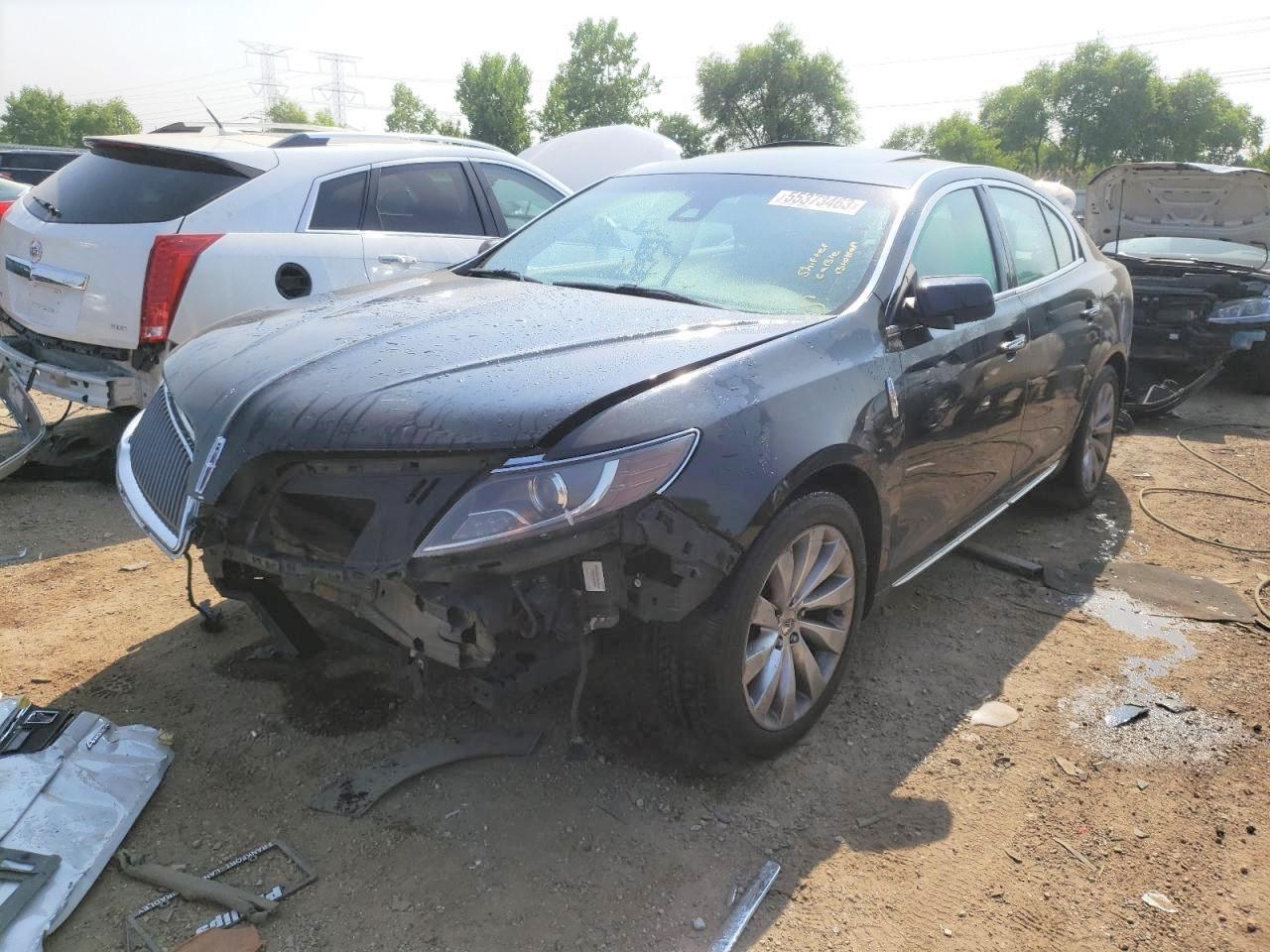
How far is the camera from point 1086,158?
58.5 metres

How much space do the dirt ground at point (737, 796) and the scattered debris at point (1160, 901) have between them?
0.06ft

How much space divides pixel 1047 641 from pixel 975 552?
84 cm

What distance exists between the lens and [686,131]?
52.8m

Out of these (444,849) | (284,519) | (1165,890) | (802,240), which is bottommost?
(1165,890)

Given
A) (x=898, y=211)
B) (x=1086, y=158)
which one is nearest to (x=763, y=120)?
(x=1086, y=158)

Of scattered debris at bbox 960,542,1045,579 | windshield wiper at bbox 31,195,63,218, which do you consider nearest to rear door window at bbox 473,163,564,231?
windshield wiper at bbox 31,195,63,218

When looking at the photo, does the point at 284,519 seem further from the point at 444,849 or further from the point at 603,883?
the point at 603,883

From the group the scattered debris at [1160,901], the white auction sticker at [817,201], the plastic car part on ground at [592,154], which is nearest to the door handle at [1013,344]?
the white auction sticker at [817,201]

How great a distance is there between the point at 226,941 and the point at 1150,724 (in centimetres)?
286

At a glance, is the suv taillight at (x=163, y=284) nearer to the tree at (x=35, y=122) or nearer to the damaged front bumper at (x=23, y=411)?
the damaged front bumper at (x=23, y=411)

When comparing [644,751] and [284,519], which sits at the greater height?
[284,519]

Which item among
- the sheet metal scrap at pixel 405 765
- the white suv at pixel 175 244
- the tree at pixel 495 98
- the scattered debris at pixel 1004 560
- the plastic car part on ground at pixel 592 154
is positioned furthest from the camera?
the tree at pixel 495 98

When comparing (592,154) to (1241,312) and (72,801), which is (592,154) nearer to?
(1241,312)

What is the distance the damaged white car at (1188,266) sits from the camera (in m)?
7.23
